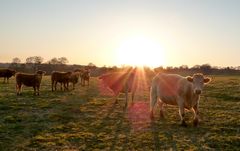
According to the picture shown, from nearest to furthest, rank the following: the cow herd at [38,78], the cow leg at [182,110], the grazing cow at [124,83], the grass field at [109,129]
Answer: the grass field at [109,129] < the cow leg at [182,110] < the grazing cow at [124,83] < the cow herd at [38,78]

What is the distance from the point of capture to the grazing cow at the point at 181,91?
1421 centimetres

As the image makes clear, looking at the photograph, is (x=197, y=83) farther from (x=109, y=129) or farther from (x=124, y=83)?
(x=124, y=83)

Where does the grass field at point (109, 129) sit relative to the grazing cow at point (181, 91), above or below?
below

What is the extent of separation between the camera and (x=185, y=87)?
47.6ft

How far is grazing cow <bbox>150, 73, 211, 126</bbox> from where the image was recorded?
1421cm

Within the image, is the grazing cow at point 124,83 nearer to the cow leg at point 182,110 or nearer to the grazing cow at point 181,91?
the grazing cow at point 181,91

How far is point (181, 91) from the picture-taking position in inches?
574

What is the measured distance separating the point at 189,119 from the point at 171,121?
0.93 meters

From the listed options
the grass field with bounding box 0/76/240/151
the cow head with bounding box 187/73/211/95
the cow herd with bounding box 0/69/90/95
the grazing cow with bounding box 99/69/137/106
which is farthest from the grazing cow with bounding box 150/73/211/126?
the cow herd with bounding box 0/69/90/95

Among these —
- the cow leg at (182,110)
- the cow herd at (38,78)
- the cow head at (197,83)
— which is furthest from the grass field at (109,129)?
the cow herd at (38,78)

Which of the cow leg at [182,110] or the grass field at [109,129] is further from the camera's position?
the cow leg at [182,110]

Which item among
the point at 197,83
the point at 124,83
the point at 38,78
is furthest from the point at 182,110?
the point at 38,78

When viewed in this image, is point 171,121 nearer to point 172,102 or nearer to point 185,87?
point 172,102

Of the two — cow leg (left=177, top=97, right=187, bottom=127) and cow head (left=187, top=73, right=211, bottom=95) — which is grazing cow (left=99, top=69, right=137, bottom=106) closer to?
cow leg (left=177, top=97, right=187, bottom=127)
